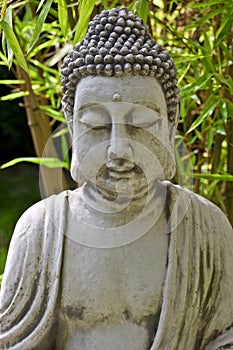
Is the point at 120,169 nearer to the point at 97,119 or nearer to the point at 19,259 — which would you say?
the point at 97,119

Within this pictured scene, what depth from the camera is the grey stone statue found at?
1.34 meters

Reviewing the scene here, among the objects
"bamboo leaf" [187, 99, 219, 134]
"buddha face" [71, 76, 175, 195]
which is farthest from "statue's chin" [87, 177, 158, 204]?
"bamboo leaf" [187, 99, 219, 134]

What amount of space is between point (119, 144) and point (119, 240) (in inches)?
6.8

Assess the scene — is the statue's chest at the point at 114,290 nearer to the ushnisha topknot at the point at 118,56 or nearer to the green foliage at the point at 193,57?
the ushnisha topknot at the point at 118,56

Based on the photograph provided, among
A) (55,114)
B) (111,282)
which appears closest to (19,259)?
(111,282)

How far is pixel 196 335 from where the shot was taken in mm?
1412

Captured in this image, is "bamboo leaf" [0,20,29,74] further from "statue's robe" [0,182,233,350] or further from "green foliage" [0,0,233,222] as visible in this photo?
"statue's robe" [0,182,233,350]

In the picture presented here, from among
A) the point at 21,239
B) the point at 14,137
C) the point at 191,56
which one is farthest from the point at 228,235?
the point at 14,137

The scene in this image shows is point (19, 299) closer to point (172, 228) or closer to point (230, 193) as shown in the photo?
point (172, 228)

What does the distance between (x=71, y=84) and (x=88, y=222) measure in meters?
0.24

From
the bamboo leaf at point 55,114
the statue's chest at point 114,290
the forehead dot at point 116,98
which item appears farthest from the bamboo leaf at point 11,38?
the bamboo leaf at point 55,114

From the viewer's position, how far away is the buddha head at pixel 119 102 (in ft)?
4.36

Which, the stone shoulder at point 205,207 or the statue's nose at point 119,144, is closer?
the statue's nose at point 119,144

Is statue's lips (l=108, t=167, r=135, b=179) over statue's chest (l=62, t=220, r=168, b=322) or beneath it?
over
